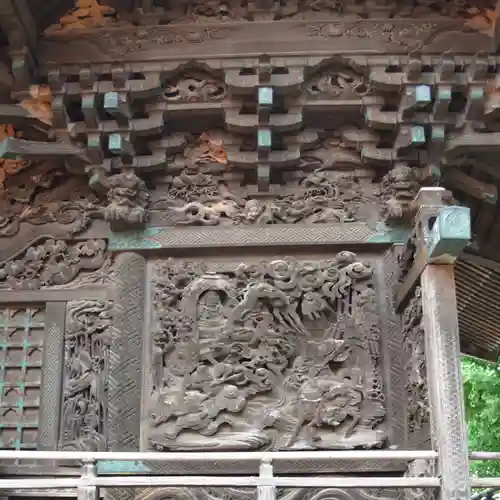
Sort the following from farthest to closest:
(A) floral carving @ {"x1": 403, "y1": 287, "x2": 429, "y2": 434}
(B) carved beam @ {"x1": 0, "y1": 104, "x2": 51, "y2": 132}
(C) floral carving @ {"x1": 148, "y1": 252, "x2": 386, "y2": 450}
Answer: (B) carved beam @ {"x1": 0, "y1": 104, "x2": 51, "y2": 132}
(C) floral carving @ {"x1": 148, "y1": 252, "x2": 386, "y2": 450}
(A) floral carving @ {"x1": 403, "y1": 287, "x2": 429, "y2": 434}

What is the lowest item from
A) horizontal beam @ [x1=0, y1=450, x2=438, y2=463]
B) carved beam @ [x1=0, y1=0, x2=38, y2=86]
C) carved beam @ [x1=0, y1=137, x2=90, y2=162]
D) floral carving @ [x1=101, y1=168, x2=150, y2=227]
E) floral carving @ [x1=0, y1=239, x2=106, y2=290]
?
horizontal beam @ [x1=0, y1=450, x2=438, y2=463]

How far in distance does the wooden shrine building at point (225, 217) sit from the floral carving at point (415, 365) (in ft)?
0.11

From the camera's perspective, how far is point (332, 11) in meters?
6.17

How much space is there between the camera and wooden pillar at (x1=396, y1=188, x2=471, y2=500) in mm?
4434

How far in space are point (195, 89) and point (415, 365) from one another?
8.56 feet

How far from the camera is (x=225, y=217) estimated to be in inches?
236

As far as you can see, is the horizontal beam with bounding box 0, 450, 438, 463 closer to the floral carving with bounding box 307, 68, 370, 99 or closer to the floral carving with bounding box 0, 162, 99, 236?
the floral carving with bounding box 0, 162, 99, 236

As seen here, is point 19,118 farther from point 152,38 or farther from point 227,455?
point 227,455

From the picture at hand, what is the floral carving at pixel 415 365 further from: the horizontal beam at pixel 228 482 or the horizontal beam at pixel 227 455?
the horizontal beam at pixel 228 482

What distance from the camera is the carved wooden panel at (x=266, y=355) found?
5.38 meters

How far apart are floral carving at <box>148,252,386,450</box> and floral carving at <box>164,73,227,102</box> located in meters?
1.25

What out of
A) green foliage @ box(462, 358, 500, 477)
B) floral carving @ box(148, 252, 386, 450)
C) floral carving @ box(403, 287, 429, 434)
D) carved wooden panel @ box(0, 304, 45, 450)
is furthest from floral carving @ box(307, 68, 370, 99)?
green foliage @ box(462, 358, 500, 477)

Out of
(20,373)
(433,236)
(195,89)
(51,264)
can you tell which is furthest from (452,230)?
(20,373)

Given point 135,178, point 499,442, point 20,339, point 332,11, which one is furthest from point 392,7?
point 499,442
